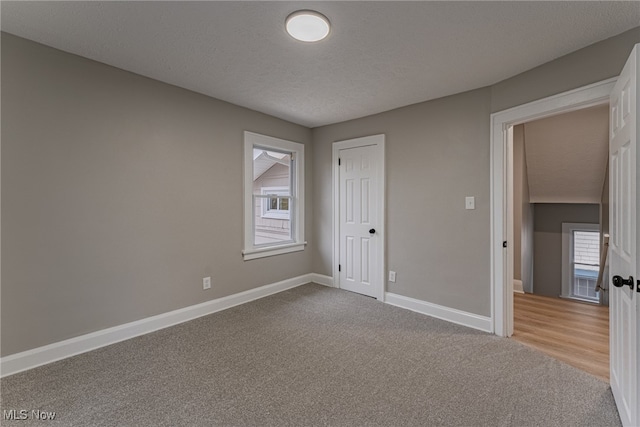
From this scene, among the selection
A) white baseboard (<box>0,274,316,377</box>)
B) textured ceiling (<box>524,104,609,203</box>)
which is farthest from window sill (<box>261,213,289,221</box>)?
textured ceiling (<box>524,104,609,203</box>)

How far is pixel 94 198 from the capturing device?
2404mm

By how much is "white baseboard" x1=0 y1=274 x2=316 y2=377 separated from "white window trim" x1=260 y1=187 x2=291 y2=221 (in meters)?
0.98

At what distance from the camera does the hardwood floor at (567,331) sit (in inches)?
92.3

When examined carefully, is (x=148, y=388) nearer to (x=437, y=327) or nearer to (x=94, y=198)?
(x=94, y=198)

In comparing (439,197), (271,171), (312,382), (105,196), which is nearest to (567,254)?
(439,197)

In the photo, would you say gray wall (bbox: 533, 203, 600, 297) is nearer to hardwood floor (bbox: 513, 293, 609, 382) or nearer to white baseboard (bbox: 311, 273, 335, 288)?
hardwood floor (bbox: 513, 293, 609, 382)

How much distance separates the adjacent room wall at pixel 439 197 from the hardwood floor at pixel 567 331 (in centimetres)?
51

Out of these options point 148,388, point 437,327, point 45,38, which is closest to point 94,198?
point 45,38

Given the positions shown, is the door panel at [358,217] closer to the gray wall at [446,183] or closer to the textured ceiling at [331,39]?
the gray wall at [446,183]

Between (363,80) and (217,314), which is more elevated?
(363,80)

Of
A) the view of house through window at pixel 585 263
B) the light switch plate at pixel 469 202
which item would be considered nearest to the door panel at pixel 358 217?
the light switch plate at pixel 469 202

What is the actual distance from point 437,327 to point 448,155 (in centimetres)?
180

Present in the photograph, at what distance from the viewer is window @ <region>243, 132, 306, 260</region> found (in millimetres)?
3590

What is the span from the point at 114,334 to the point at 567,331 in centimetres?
424
